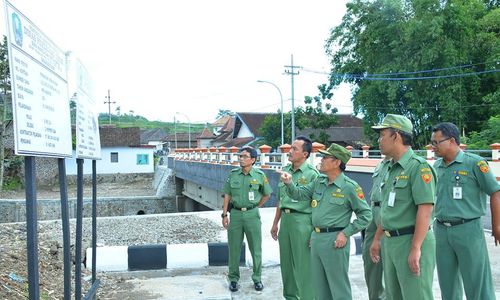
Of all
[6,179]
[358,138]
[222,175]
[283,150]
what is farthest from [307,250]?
[358,138]

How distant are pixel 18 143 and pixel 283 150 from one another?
10748 mm

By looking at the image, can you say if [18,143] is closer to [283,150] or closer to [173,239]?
[173,239]

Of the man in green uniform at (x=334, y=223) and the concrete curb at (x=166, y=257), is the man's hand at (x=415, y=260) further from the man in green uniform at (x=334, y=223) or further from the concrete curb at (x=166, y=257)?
the concrete curb at (x=166, y=257)

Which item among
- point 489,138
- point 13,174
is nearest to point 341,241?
point 489,138

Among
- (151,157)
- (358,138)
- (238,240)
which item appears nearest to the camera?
(238,240)

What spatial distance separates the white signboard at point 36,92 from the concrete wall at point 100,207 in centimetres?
2172

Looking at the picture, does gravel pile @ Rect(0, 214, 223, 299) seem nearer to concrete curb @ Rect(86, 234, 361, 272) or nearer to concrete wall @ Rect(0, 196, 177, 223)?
concrete curb @ Rect(86, 234, 361, 272)

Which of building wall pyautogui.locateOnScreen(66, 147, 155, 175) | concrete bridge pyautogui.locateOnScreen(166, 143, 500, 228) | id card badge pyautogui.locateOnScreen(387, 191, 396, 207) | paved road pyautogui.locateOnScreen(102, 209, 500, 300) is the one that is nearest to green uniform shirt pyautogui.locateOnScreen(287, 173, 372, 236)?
id card badge pyautogui.locateOnScreen(387, 191, 396, 207)

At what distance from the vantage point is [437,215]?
4.04m

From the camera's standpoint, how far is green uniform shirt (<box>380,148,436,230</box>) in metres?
3.20

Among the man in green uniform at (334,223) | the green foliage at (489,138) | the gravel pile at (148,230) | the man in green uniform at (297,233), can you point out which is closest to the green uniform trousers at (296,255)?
the man in green uniform at (297,233)

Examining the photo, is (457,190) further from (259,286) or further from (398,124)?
(259,286)

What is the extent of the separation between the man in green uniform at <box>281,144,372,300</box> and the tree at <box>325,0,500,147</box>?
2343 cm

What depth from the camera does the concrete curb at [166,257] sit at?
6314 mm
